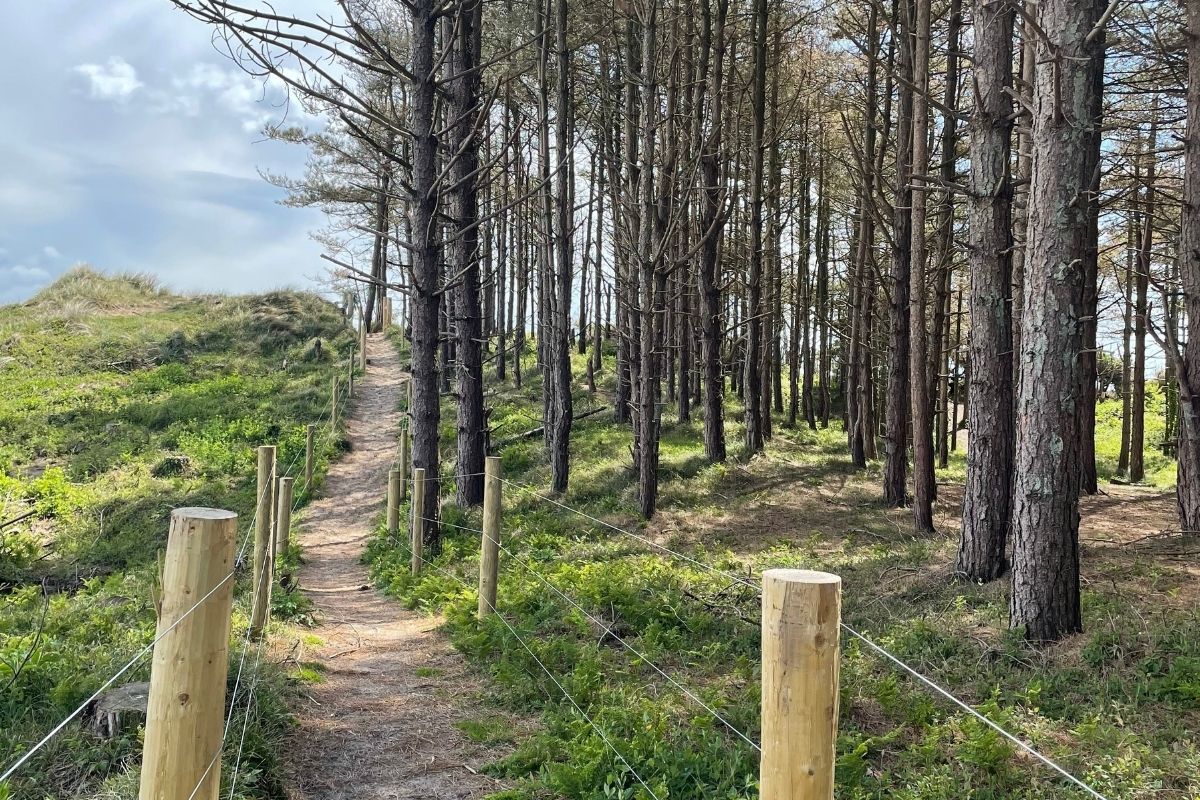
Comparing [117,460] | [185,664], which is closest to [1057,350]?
[185,664]

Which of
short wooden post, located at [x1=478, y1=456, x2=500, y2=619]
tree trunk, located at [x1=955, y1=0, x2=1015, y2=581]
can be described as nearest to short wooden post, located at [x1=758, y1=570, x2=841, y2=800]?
short wooden post, located at [x1=478, y1=456, x2=500, y2=619]

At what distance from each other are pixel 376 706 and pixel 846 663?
10.8ft

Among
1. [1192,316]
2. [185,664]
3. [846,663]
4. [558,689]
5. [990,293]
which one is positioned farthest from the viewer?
[1192,316]

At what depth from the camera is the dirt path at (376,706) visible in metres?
4.26

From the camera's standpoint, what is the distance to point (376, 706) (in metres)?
5.39

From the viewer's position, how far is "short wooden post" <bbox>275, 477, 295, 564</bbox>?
7992 mm

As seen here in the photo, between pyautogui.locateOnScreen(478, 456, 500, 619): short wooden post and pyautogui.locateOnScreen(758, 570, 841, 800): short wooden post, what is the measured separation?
5.03 m

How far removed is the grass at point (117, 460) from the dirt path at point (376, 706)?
286mm

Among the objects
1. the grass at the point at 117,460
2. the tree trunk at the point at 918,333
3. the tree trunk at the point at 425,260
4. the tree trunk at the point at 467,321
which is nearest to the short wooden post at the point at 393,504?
the tree trunk at the point at 467,321

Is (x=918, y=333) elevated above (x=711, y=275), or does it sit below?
below

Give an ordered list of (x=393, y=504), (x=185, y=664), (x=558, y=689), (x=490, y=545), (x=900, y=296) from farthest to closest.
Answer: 1. (x=900, y=296)
2. (x=393, y=504)
3. (x=490, y=545)
4. (x=558, y=689)
5. (x=185, y=664)

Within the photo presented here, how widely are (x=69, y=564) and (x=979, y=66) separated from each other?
1214cm

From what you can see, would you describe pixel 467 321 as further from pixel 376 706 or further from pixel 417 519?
pixel 376 706

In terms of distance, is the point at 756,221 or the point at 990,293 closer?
the point at 990,293
